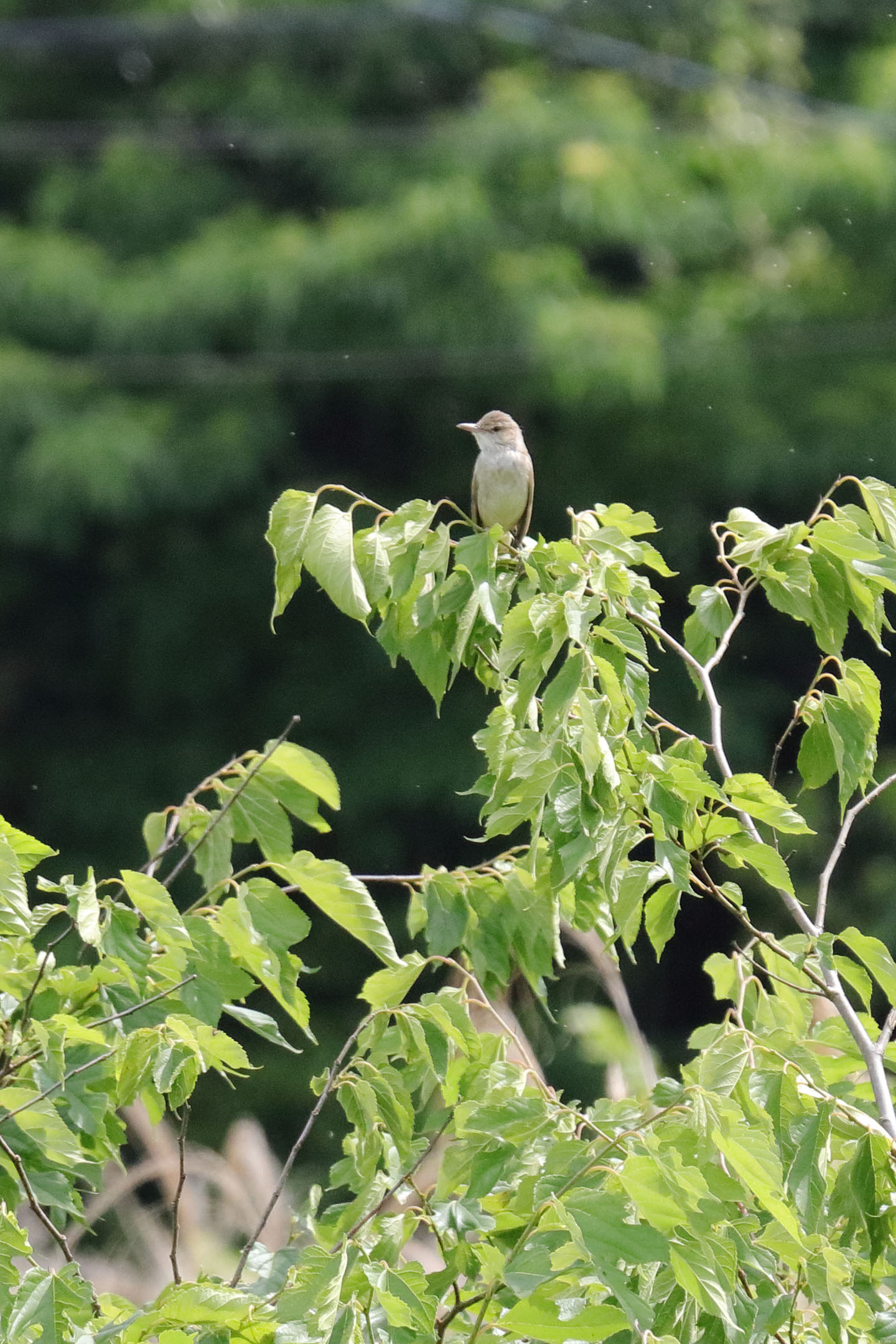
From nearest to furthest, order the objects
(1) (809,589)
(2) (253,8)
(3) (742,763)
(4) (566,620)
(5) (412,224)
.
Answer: (4) (566,620) → (1) (809,589) → (5) (412,224) → (3) (742,763) → (2) (253,8)

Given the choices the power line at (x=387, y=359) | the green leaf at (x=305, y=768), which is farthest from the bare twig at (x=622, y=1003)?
the power line at (x=387, y=359)

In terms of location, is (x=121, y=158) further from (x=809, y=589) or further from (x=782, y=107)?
(x=809, y=589)

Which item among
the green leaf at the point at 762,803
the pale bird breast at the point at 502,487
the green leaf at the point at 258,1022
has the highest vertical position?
the green leaf at the point at 762,803

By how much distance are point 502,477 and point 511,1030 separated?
2.24 meters

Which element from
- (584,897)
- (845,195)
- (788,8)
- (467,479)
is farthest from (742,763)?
(584,897)

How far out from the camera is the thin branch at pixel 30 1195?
1533 millimetres

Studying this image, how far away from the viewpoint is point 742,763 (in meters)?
8.81

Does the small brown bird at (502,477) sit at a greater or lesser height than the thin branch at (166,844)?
lesser

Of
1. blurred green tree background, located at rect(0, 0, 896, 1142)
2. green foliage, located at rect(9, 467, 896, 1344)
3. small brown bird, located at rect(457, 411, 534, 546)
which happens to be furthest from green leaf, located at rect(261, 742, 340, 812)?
blurred green tree background, located at rect(0, 0, 896, 1142)

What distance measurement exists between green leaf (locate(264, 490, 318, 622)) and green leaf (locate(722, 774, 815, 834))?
1.52 feet

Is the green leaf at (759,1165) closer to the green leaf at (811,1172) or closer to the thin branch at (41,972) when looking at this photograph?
the green leaf at (811,1172)

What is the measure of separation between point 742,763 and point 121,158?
4.55 metres

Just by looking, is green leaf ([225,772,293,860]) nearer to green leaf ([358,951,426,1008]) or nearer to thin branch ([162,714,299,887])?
thin branch ([162,714,299,887])

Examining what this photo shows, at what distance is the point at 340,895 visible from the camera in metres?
1.72
